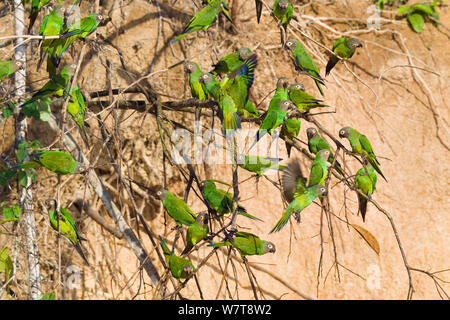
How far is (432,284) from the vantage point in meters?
3.90

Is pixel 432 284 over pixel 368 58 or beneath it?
beneath

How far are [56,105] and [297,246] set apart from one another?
215 cm

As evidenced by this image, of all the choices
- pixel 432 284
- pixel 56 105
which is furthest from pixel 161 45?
pixel 432 284

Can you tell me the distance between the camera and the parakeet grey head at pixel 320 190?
2.38m

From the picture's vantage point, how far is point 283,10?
2865 mm

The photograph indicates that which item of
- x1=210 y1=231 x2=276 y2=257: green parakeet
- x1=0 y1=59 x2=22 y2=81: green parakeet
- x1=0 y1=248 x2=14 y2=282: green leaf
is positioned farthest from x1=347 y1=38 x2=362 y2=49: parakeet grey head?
x1=0 y1=248 x2=14 y2=282: green leaf

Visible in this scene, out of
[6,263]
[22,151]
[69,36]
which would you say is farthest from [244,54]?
[6,263]

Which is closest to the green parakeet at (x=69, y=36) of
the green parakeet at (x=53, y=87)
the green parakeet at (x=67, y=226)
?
the green parakeet at (x=53, y=87)

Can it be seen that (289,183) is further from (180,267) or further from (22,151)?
(22,151)

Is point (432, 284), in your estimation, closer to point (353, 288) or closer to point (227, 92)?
point (353, 288)

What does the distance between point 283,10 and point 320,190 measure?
1.08 m

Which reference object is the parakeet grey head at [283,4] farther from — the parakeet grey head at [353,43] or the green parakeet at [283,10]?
the parakeet grey head at [353,43]

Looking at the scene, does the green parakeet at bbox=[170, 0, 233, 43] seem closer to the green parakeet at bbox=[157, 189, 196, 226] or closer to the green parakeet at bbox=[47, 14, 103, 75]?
the green parakeet at bbox=[47, 14, 103, 75]
